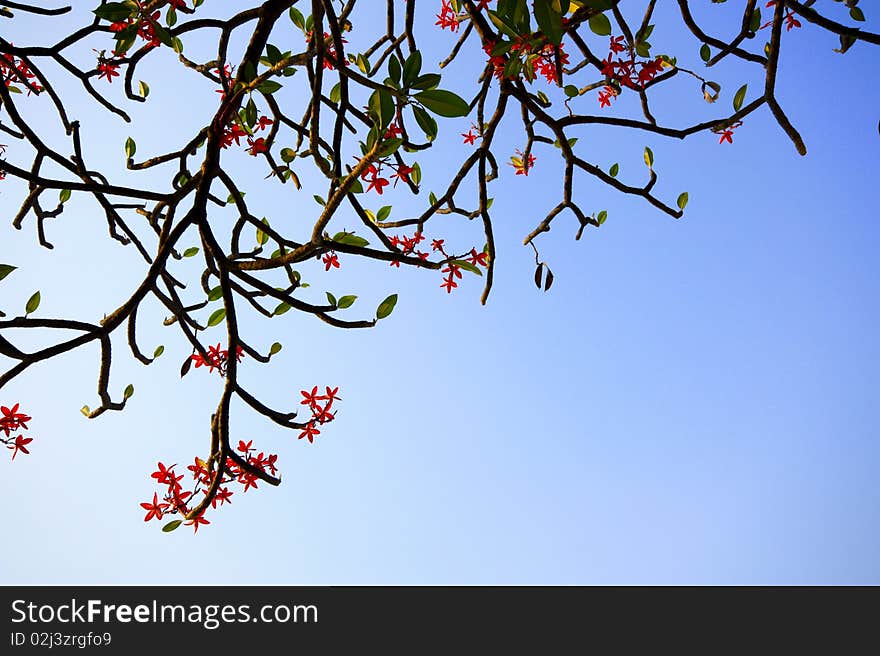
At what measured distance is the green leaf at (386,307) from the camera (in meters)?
1.41

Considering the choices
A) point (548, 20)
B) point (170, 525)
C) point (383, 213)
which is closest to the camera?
point (548, 20)

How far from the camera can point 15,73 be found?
1.84 m

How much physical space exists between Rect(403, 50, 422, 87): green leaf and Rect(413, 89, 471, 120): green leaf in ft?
0.07

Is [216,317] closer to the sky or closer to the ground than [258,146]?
closer to the ground

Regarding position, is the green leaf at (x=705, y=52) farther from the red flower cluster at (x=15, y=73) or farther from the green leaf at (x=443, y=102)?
the red flower cluster at (x=15, y=73)

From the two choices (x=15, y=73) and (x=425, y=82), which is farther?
(x=15, y=73)

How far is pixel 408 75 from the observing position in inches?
39.1

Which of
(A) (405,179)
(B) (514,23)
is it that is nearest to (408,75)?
(B) (514,23)

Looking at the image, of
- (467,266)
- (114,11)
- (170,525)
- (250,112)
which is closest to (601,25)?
(467,266)

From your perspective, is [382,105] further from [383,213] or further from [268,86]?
[383,213]

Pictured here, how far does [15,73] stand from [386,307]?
1.19 metres

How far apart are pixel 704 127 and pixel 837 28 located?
0.35 meters

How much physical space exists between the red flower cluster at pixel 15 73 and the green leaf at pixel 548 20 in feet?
4.52

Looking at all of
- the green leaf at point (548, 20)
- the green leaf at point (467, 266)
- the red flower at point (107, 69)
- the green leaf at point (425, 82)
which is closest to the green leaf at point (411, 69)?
the green leaf at point (425, 82)
